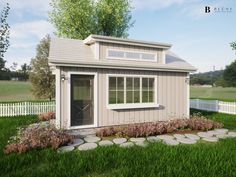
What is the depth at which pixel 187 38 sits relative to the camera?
12.8 m

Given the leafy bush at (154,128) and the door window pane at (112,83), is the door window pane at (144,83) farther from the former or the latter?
the leafy bush at (154,128)

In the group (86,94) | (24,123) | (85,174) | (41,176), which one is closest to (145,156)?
(85,174)

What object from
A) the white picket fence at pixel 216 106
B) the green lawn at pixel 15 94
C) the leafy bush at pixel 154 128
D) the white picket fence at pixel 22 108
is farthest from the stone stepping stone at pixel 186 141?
the green lawn at pixel 15 94

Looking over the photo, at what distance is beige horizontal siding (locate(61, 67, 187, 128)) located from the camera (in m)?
9.36

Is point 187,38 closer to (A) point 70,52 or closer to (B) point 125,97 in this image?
(B) point 125,97

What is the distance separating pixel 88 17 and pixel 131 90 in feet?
50.2

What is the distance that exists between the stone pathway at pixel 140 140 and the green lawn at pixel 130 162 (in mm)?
531

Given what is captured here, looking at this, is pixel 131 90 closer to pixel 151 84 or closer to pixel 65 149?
pixel 151 84

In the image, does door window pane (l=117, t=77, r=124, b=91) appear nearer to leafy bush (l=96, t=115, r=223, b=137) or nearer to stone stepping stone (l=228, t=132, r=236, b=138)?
leafy bush (l=96, t=115, r=223, b=137)

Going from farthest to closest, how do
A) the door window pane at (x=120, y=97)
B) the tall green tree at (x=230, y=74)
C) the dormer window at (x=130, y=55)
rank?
the tall green tree at (x=230, y=74)
the dormer window at (x=130, y=55)
the door window pane at (x=120, y=97)

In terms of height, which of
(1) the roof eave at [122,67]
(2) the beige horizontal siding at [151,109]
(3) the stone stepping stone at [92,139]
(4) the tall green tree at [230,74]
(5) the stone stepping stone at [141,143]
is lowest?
(5) the stone stepping stone at [141,143]

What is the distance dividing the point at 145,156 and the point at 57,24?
2088 centimetres

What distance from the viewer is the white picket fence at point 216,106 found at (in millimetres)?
16041

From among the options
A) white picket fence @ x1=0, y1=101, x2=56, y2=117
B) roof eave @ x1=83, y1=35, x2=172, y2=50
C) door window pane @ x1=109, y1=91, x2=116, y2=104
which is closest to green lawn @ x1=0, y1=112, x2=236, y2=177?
door window pane @ x1=109, y1=91, x2=116, y2=104
